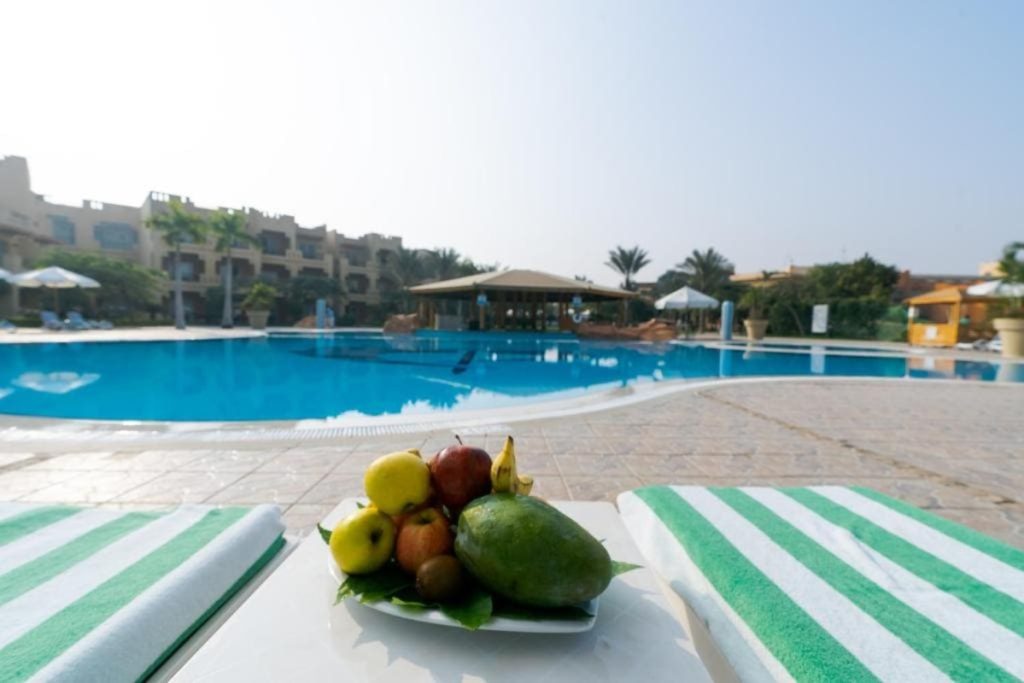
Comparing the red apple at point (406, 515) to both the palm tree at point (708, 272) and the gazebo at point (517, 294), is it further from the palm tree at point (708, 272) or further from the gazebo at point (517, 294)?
the palm tree at point (708, 272)

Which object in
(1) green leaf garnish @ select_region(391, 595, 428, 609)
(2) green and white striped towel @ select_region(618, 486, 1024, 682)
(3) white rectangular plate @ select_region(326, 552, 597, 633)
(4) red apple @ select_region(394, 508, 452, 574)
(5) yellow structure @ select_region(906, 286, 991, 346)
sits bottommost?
(2) green and white striped towel @ select_region(618, 486, 1024, 682)

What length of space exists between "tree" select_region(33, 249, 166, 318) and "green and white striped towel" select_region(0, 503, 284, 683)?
30919 millimetres

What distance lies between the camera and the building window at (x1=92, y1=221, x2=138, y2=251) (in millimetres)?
33094

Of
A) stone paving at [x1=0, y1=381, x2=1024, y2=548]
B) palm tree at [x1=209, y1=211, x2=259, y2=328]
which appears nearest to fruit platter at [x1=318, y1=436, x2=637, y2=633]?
stone paving at [x1=0, y1=381, x2=1024, y2=548]

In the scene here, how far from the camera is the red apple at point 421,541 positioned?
1.02 meters

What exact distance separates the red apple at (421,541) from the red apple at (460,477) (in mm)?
50

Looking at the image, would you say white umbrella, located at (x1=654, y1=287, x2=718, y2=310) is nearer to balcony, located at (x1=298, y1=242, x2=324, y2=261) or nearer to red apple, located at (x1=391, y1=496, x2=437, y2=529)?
Result: red apple, located at (x1=391, y1=496, x2=437, y2=529)

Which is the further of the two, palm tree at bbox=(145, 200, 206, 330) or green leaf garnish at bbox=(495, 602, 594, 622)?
palm tree at bbox=(145, 200, 206, 330)

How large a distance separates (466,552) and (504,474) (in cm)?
18

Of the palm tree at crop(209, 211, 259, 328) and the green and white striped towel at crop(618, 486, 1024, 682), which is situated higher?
the palm tree at crop(209, 211, 259, 328)

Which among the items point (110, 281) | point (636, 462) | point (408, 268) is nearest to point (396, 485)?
point (636, 462)

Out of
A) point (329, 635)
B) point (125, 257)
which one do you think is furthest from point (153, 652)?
point (125, 257)

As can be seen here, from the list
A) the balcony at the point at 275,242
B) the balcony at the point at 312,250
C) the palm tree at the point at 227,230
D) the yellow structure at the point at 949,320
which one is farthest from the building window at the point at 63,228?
the yellow structure at the point at 949,320

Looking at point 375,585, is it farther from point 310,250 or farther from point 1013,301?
point 310,250
